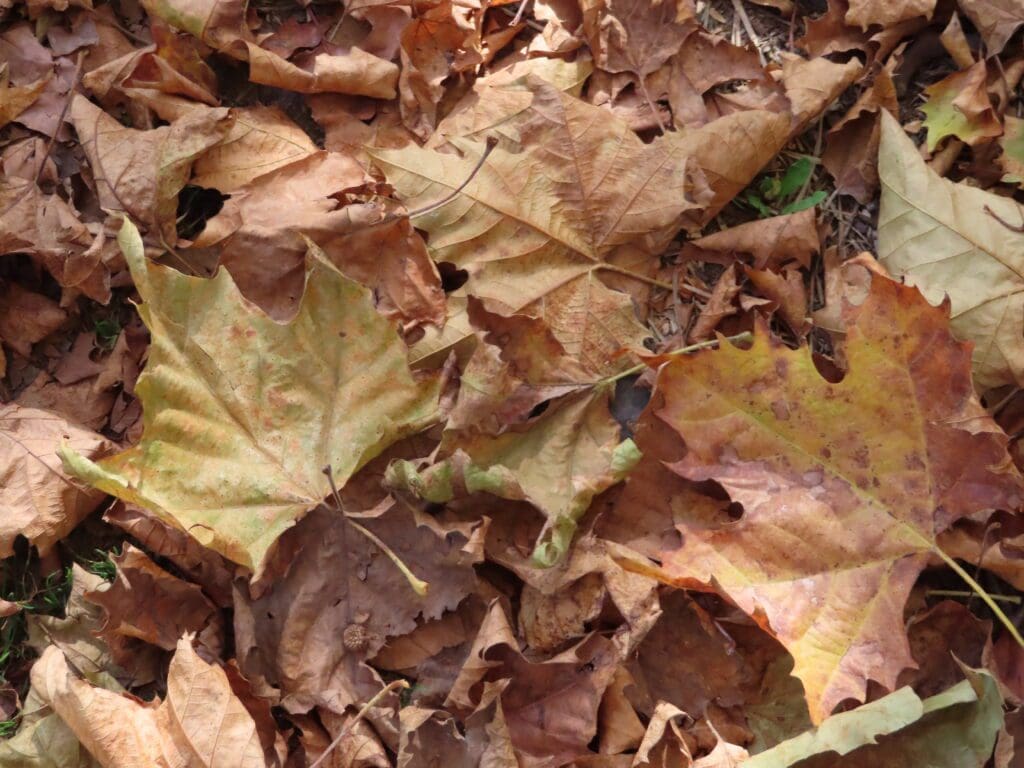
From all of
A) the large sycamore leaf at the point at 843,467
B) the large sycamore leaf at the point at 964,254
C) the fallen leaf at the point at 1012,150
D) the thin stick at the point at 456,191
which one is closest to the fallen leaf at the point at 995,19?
the fallen leaf at the point at 1012,150

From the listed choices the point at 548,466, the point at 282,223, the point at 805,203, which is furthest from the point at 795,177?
the point at 282,223

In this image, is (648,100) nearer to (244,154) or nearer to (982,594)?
(244,154)

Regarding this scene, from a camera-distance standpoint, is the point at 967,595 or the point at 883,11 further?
the point at 883,11

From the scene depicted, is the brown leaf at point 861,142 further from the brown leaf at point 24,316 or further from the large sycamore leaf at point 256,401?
the brown leaf at point 24,316

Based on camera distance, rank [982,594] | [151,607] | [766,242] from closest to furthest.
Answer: [982,594], [151,607], [766,242]

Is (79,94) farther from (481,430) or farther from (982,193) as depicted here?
(982,193)

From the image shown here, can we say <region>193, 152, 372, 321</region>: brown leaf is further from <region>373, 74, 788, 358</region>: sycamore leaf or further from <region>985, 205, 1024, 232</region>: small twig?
<region>985, 205, 1024, 232</region>: small twig

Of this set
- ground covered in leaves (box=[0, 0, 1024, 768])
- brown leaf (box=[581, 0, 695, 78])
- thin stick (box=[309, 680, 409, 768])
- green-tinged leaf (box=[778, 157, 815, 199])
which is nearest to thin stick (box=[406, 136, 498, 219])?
ground covered in leaves (box=[0, 0, 1024, 768])
